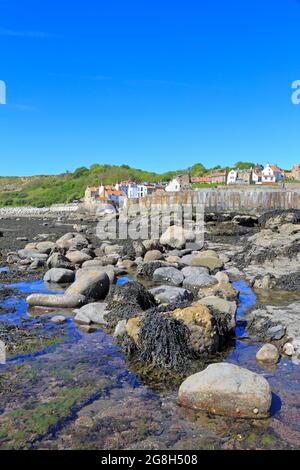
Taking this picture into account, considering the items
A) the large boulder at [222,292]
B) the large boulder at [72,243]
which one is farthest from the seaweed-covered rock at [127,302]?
the large boulder at [72,243]

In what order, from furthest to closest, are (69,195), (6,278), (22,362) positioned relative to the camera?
(69,195), (6,278), (22,362)

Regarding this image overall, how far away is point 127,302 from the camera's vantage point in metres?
9.51

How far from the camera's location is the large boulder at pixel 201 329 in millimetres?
7246

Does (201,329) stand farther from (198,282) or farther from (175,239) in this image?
(175,239)

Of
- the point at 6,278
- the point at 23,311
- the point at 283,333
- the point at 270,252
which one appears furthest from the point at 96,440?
the point at 270,252

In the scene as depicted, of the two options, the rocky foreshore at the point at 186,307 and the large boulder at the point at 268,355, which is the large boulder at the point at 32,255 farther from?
the large boulder at the point at 268,355

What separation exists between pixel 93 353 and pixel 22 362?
122 cm

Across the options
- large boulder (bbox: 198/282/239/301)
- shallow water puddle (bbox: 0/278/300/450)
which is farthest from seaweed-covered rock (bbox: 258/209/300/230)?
shallow water puddle (bbox: 0/278/300/450)

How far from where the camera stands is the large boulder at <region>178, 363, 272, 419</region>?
5.15m

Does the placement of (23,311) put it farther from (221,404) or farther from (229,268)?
(229,268)

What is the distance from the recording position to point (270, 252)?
52.2 ft

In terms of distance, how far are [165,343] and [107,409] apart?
181 cm

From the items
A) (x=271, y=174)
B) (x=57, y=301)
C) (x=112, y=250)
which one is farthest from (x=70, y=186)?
(x=57, y=301)

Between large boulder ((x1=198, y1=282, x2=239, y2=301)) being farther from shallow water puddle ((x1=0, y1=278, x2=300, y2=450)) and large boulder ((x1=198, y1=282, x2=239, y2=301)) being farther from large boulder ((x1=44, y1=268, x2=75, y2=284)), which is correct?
large boulder ((x1=44, y1=268, x2=75, y2=284))
